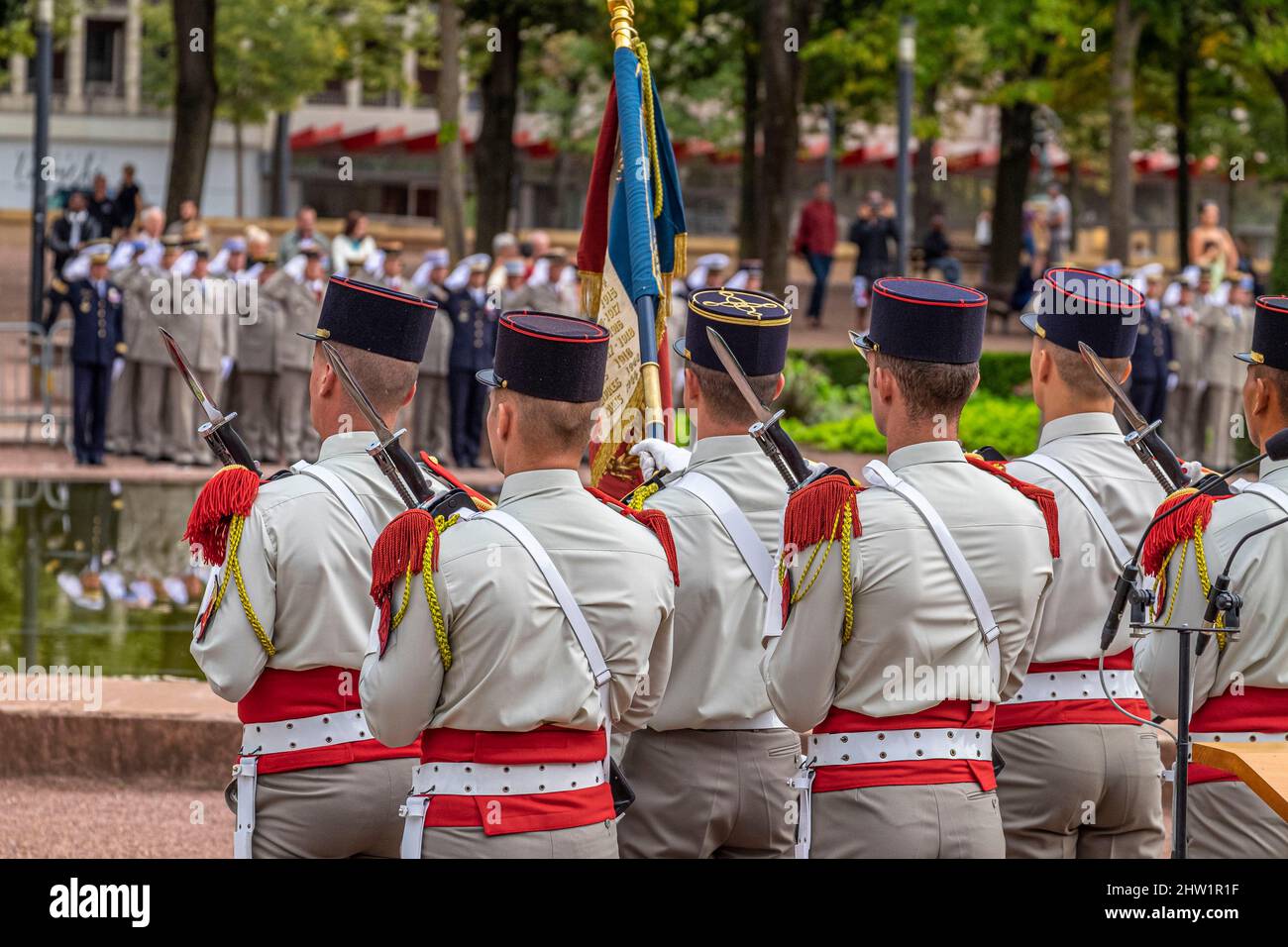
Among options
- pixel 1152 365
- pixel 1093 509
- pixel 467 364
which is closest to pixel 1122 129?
pixel 1152 365

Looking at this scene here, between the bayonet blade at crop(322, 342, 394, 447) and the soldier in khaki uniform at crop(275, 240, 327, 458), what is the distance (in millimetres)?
14199

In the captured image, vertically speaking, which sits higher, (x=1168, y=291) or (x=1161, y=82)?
(x=1161, y=82)

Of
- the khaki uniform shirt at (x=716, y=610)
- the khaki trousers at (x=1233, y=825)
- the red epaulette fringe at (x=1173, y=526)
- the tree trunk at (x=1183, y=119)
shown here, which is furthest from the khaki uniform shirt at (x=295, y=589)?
the tree trunk at (x=1183, y=119)

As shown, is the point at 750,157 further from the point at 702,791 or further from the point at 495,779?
the point at 495,779

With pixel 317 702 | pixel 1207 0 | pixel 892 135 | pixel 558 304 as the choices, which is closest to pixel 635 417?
pixel 317 702

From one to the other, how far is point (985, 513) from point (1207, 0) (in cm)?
2861

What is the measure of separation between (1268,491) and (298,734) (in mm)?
2346

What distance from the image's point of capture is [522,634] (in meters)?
4.08

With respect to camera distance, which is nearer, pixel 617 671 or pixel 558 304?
pixel 617 671

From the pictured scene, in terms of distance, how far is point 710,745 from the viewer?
5.02 m

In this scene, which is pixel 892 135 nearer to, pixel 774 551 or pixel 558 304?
pixel 558 304

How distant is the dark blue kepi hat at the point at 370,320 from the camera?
15.7 ft

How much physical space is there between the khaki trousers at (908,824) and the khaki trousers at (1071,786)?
0.79 meters

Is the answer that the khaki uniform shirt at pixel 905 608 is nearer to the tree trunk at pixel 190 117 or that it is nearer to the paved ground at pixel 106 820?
the paved ground at pixel 106 820
